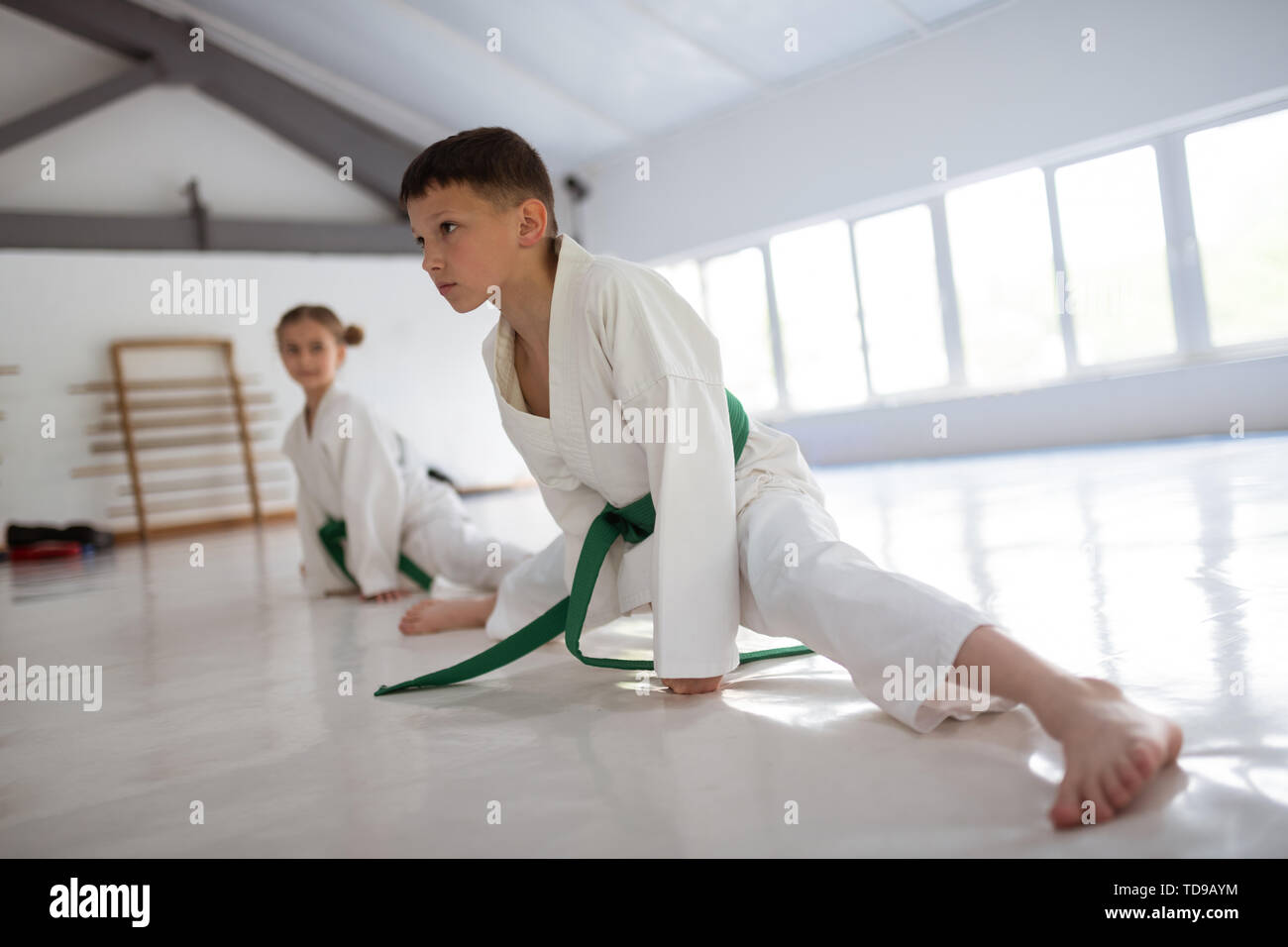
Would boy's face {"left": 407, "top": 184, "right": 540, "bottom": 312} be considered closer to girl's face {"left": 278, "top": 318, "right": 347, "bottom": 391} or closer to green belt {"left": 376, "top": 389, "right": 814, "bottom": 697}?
green belt {"left": 376, "top": 389, "right": 814, "bottom": 697}

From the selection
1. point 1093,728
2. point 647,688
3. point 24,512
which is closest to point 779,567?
point 647,688

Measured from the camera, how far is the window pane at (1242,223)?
5.13m

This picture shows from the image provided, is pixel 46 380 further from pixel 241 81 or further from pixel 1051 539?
pixel 1051 539

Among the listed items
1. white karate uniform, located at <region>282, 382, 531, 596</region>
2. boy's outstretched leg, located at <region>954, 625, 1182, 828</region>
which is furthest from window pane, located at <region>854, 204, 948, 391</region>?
boy's outstretched leg, located at <region>954, 625, 1182, 828</region>

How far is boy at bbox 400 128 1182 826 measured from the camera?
939mm

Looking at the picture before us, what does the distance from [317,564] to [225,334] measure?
5570 millimetres

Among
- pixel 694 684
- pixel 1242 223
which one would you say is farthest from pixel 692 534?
pixel 1242 223

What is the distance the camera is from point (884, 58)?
20.7ft

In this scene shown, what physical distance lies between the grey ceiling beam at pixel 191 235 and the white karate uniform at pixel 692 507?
6.62 m

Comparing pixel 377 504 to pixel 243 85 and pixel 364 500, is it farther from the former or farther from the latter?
pixel 243 85

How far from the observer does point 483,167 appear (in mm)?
1333

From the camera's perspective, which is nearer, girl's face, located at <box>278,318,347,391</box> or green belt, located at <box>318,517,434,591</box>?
green belt, located at <box>318,517,434,591</box>

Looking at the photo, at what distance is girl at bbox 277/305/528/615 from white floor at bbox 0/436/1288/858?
36 centimetres
